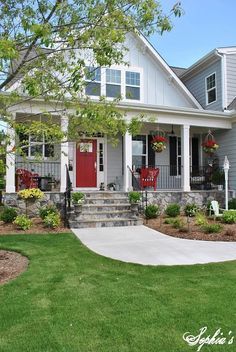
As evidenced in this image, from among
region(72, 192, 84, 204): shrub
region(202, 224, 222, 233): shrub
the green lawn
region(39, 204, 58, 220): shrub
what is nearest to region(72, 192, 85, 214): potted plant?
region(72, 192, 84, 204): shrub

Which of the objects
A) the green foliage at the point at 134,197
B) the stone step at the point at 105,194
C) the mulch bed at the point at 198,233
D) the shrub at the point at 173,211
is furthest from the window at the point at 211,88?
the mulch bed at the point at 198,233

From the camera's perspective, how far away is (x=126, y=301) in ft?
14.1

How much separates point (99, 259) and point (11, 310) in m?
2.55

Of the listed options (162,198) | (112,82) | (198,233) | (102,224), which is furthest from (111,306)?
(112,82)

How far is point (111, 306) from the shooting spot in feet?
13.6

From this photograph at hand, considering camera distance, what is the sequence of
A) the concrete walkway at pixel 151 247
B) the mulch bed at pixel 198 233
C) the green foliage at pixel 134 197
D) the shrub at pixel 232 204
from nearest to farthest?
1. the concrete walkway at pixel 151 247
2. the mulch bed at pixel 198 233
3. the green foliage at pixel 134 197
4. the shrub at pixel 232 204

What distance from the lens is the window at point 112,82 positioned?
14164 mm

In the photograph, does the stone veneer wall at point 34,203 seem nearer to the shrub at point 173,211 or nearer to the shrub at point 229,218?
the shrub at point 173,211

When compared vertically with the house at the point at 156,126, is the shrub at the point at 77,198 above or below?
below

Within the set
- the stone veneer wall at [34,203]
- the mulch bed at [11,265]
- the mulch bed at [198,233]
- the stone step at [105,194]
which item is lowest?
the mulch bed at [11,265]

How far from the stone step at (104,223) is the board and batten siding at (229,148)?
543 cm

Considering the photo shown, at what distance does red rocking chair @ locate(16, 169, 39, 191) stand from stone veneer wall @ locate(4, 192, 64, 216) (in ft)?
2.75

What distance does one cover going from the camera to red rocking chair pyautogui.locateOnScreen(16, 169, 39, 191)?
11.7 metres

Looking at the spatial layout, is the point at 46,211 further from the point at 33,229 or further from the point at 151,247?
the point at 151,247
